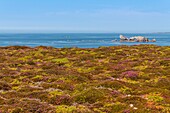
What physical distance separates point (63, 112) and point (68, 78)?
8.98 meters

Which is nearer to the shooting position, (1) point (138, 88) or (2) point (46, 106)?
(2) point (46, 106)

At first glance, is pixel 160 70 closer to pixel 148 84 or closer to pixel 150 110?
pixel 148 84

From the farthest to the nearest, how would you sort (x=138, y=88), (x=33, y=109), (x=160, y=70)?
(x=160, y=70) → (x=138, y=88) → (x=33, y=109)

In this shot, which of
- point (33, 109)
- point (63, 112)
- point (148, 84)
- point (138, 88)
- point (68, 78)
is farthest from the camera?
point (68, 78)

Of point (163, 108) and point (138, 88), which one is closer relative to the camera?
point (163, 108)

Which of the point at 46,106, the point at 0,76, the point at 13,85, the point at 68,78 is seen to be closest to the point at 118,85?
the point at 68,78

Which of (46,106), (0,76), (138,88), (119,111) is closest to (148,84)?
(138,88)

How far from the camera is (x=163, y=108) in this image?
40.2ft

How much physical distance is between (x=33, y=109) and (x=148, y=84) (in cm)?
985

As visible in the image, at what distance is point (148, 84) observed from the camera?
18672 millimetres

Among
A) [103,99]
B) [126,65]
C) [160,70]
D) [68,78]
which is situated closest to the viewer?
[103,99]

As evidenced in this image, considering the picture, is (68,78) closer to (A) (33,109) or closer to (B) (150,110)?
(A) (33,109)

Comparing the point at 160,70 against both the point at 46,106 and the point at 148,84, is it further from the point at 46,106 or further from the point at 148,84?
the point at 46,106

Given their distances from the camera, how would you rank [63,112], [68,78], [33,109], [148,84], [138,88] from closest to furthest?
[63,112] → [33,109] → [138,88] → [148,84] → [68,78]
